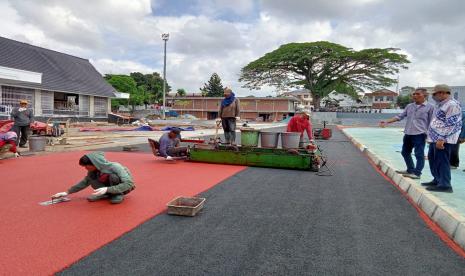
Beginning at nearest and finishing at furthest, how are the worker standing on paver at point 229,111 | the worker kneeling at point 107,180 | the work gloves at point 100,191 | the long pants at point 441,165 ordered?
1. the work gloves at point 100,191
2. the worker kneeling at point 107,180
3. the long pants at point 441,165
4. the worker standing on paver at point 229,111

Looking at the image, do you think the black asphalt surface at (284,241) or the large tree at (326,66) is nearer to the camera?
the black asphalt surface at (284,241)

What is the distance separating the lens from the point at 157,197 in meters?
5.44

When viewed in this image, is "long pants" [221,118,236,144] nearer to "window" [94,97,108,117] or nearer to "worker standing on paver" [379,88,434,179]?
"worker standing on paver" [379,88,434,179]

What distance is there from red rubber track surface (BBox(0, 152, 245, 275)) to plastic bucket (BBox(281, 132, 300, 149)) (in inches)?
50.8

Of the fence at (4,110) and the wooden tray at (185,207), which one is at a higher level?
the fence at (4,110)

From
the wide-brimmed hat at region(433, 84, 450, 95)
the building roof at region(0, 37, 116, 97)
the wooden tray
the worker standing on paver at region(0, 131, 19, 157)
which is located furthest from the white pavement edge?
the building roof at region(0, 37, 116, 97)

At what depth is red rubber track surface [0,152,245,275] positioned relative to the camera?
3.17 meters

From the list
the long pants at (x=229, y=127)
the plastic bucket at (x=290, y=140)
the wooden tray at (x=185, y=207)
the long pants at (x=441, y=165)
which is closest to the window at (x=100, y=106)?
the long pants at (x=229, y=127)

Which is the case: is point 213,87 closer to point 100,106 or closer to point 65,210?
point 100,106

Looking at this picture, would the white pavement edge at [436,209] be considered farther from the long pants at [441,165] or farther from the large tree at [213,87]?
the large tree at [213,87]

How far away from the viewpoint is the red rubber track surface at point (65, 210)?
317 cm

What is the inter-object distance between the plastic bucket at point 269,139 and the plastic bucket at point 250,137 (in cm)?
18

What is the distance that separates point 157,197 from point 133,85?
2378 inches

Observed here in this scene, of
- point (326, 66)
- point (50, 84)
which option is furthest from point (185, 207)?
point (326, 66)
